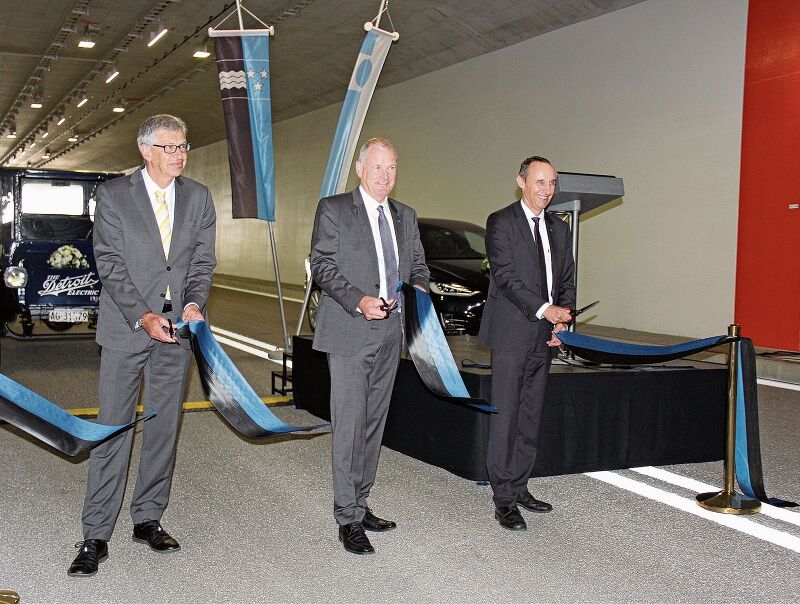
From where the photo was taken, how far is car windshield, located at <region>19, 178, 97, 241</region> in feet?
40.7

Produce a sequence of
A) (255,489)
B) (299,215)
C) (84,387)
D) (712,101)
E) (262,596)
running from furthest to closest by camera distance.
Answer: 1. (299,215)
2. (712,101)
3. (84,387)
4. (255,489)
5. (262,596)

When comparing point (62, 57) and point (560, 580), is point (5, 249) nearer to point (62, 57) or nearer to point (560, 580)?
point (560, 580)

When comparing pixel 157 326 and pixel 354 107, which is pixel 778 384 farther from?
pixel 157 326

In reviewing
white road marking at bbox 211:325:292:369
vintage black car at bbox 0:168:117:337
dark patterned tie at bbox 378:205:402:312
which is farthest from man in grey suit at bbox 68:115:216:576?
vintage black car at bbox 0:168:117:337

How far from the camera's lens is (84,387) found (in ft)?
30.4

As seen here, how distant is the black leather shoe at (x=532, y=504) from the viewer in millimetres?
5203

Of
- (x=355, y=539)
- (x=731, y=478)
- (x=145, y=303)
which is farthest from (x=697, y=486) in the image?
(x=145, y=303)

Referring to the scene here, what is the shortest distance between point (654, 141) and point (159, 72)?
1541cm

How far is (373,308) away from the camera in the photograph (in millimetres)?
4438

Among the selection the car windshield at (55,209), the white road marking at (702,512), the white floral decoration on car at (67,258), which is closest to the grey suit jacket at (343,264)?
the white road marking at (702,512)

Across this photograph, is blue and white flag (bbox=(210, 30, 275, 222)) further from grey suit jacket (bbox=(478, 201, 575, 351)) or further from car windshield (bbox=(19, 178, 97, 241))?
grey suit jacket (bbox=(478, 201, 575, 351))

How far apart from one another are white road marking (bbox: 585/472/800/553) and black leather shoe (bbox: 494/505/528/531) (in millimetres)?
1036

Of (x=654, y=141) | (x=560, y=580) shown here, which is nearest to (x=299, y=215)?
(x=654, y=141)

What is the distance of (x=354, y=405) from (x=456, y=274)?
715cm
